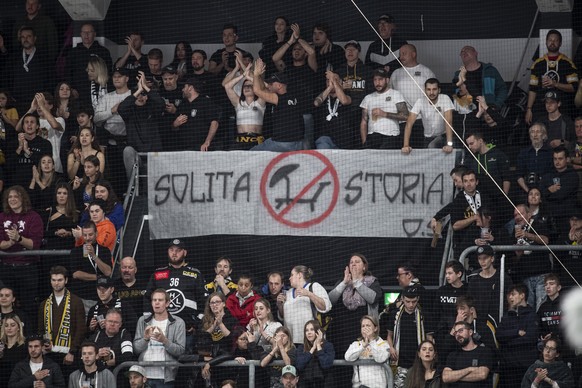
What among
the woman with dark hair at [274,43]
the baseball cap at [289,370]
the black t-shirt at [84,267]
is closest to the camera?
the baseball cap at [289,370]

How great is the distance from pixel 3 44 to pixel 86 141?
8.46 ft

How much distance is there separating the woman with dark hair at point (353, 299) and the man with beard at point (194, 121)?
249cm

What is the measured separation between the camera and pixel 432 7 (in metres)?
12.6

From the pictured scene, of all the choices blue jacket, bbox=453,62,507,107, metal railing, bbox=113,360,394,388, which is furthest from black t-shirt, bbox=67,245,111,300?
blue jacket, bbox=453,62,507,107

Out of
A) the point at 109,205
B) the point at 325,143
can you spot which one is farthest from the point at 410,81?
the point at 109,205

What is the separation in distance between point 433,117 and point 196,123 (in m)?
2.29

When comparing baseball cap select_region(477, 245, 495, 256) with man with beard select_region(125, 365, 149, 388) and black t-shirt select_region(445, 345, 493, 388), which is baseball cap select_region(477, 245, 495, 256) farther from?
man with beard select_region(125, 365, 149, 388)

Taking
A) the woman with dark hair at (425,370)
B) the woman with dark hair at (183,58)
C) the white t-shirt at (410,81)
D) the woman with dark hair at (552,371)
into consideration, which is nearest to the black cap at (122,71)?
the woman with dark hair at (183,58)

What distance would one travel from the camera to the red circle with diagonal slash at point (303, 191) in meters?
10.0

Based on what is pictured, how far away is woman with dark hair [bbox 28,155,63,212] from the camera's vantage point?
10070 mm

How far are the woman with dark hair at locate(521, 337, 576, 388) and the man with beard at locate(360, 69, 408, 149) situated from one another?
2.77m

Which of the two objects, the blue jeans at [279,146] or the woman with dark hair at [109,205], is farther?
the blue jeans at [279,146]

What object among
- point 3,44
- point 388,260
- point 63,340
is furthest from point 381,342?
point 3,44

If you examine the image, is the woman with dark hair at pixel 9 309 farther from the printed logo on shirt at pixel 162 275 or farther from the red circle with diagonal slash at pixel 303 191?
the red circle with diagonal slash at pixel 303 191
